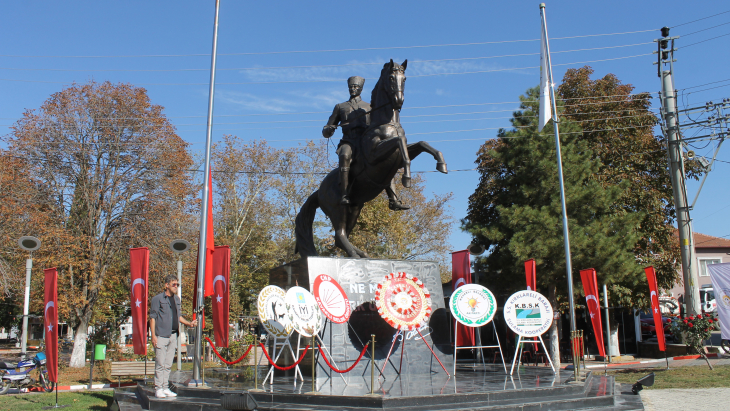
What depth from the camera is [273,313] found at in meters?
8.87

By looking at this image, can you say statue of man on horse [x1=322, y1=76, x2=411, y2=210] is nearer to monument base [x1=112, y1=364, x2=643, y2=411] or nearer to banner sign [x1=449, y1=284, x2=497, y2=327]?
banner sign [x1=449, y1=284, x2=497, y2=327]

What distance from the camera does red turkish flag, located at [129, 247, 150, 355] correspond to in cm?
1121

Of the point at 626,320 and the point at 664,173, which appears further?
the point at 626,320

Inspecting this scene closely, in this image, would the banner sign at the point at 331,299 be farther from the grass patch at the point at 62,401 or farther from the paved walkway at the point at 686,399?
the paved walkway at the point at 686,399

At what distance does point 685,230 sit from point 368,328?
1502 centimetres

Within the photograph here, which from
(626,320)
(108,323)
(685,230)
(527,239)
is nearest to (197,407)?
(527,239)

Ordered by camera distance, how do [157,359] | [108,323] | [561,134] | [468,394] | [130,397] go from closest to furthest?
[468,394] → [157,359] → [130,397] → [561,134] → [108,323]

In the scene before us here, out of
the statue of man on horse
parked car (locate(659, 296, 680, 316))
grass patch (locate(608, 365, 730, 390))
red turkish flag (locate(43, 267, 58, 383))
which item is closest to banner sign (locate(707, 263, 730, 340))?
grass patch (locate(608, 365, 730, 390))

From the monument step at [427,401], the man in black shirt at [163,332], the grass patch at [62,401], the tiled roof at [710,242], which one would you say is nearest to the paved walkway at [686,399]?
the monument step at [427,401]

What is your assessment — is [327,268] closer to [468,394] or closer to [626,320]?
[468,394]

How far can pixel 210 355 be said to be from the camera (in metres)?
26.7

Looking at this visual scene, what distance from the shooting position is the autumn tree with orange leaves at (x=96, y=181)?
76.7 ft

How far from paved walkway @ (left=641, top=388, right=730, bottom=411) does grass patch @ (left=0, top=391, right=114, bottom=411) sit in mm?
9921

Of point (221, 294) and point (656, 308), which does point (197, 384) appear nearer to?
point (221, 294)
